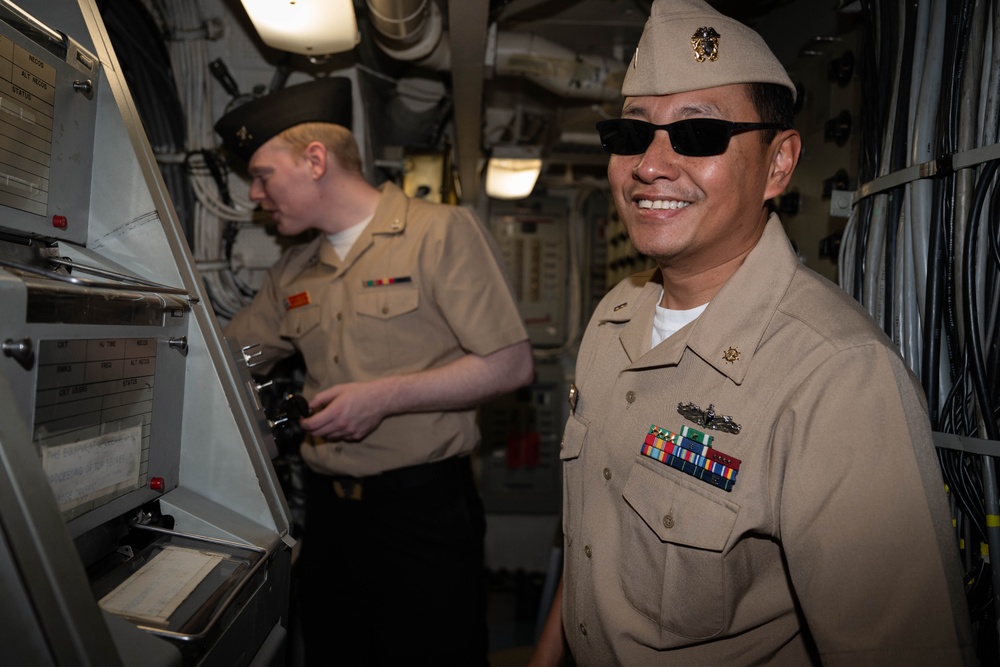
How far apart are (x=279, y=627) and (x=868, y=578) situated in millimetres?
944

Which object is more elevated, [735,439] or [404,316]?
[404,316]

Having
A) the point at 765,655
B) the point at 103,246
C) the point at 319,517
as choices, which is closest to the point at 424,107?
the point at 319,517

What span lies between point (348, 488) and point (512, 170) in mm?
2335

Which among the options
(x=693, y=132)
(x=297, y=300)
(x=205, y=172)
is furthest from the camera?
(x=205, y=172)

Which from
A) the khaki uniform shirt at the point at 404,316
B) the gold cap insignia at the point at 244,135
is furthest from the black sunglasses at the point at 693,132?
the gold cap insignia at the point at 244,135

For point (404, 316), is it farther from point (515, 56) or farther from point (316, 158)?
point (515, 56)

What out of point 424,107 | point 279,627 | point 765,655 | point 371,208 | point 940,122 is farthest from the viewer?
point 424,107

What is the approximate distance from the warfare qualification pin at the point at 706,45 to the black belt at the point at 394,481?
133cm

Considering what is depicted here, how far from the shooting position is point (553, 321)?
4.79m

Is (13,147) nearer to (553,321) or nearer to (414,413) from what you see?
(414,413)

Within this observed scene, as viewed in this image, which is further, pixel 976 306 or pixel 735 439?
pixel 976 306

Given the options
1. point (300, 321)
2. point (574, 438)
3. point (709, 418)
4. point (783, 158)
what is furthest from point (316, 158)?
point (709, 418)

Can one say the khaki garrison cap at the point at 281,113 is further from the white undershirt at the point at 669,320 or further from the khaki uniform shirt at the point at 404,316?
the white undershirt at the point at 669,320

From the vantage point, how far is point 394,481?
6.12ft
